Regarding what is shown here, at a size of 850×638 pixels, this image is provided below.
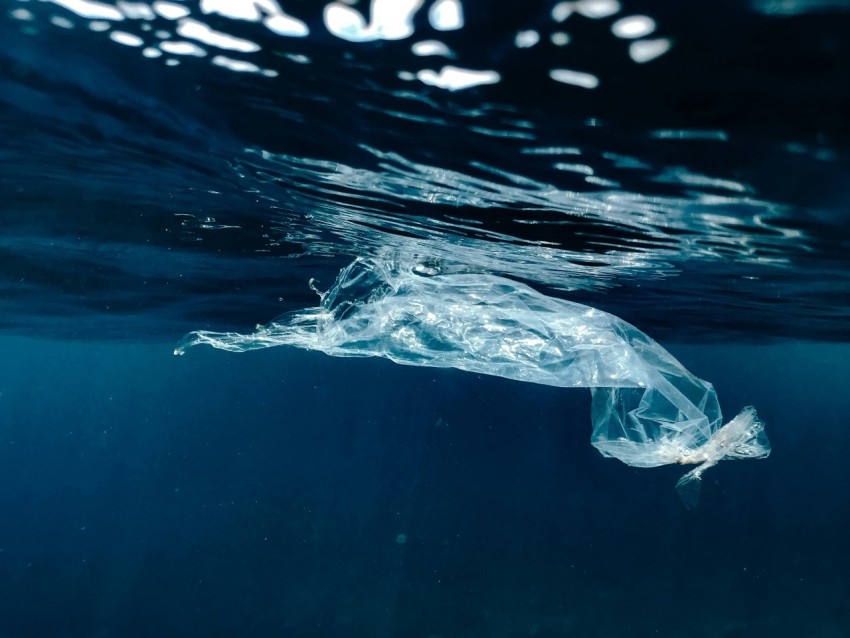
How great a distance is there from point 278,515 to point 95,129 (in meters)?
57.5

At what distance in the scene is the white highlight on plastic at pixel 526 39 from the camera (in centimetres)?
431

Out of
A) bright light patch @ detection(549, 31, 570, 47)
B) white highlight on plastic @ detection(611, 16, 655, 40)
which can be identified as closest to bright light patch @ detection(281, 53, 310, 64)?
bright light patch @ detection(549, 31, 570, 47)

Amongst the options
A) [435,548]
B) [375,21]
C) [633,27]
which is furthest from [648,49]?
[435,548]

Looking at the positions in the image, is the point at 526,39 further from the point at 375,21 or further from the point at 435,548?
the point at 435,548

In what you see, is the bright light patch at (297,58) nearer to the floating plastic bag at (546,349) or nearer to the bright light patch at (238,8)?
the bright light patch at (238,8)

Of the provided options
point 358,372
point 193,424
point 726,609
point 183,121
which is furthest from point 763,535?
point 193,424

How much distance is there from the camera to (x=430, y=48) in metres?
4.60

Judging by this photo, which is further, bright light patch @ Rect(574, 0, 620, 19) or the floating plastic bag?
the floating plastic bag

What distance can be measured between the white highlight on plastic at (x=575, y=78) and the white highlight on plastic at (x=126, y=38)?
11.3 feet

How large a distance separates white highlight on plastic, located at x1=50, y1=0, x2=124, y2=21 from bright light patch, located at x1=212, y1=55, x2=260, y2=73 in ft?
2.60

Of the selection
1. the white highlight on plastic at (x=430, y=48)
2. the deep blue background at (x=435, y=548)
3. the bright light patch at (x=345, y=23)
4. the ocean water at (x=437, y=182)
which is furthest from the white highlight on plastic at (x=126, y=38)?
the deep blue background at (x=435, y=548)

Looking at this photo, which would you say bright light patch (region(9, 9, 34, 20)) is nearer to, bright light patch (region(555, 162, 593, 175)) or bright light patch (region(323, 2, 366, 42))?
bright light patch (region(323, 2, 366, 42))

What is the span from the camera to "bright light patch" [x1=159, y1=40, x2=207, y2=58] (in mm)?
4832

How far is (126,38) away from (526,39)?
3265mm
